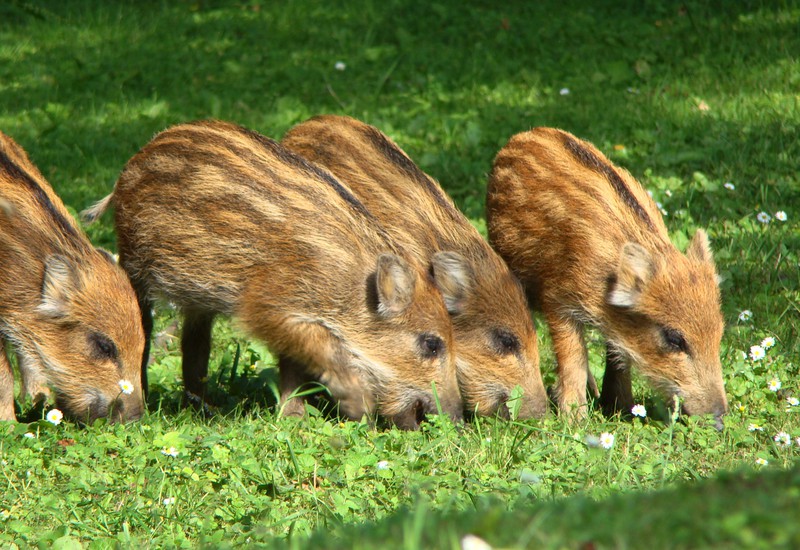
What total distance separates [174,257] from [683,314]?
255cm

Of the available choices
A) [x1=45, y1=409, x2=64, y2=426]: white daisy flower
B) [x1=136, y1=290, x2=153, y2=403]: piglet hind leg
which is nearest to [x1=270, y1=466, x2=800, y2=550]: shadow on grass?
[x1=45, y1=409, x2=64, y2=426]: white daisy flower

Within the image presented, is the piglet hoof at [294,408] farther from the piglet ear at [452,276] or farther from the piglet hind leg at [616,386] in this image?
the piglet hind leg at [616,386]

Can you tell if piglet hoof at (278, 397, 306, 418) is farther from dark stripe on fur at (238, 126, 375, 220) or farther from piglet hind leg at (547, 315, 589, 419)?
piglet hind leg at (547, 315, 589, 419)

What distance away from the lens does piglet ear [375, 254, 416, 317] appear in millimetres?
5320

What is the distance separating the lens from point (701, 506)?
224 centimetres

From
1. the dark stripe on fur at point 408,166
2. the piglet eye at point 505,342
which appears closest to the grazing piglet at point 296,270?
the piglet eye at point 505,342

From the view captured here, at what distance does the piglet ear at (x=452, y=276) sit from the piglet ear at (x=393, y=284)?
0.69ft

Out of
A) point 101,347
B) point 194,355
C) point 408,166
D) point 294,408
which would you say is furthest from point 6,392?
point 408,166

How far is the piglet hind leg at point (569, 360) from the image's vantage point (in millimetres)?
5570

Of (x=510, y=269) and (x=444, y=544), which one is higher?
(x=444, y=544)

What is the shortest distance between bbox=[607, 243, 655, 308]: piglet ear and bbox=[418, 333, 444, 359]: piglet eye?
0.89 meters

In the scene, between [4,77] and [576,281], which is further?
[4,77]

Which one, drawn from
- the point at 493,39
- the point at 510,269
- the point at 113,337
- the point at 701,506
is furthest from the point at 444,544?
the point at 493,39

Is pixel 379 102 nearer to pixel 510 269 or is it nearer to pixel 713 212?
pixel 713 212
